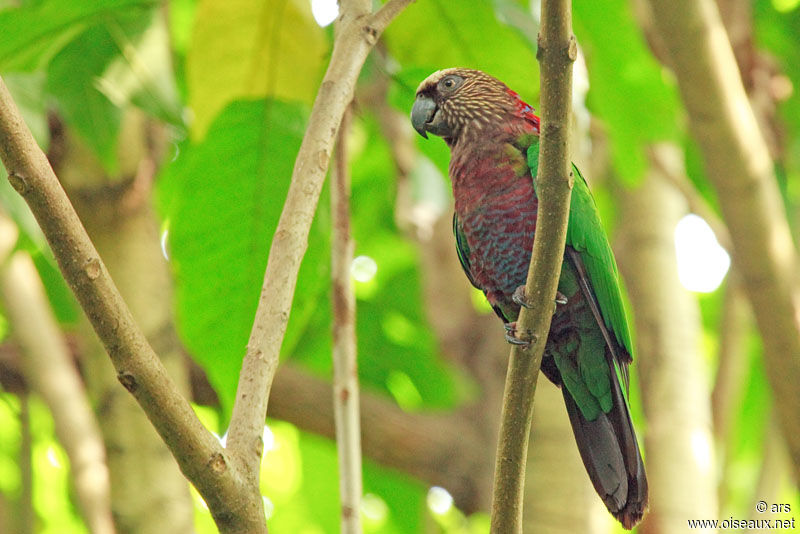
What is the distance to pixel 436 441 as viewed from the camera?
5.17 meters

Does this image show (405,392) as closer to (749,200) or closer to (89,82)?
(749,200)

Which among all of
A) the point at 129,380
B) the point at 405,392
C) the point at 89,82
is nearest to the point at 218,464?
the point at 129,380

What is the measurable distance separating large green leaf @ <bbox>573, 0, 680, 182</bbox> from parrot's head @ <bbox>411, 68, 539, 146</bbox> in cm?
52

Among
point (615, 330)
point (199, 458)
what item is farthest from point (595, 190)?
point (199, 458)

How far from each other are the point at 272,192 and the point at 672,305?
8.38ft

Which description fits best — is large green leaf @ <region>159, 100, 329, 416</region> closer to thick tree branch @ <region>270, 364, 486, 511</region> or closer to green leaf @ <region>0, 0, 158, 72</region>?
green leaf @ <region>0, 0, 158, 72</region>

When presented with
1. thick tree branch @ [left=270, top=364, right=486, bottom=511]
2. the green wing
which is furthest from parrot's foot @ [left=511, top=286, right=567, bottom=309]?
thick tree branch @ [left=270, top=364, right=486, bottom=511]

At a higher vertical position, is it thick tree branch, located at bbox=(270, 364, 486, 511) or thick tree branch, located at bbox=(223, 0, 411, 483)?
thick tree branch, located at bbox=(270, 364, 486, 511)

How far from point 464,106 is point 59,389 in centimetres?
200

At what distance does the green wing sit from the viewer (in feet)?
9.88

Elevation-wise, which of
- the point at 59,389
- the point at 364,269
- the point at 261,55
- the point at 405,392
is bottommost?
the point at 59,389

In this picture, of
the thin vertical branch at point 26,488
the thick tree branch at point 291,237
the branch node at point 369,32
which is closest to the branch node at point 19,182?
the thick tree branch at point 291,237

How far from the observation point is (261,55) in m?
3.50

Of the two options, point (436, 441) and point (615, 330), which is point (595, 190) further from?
point (615, 330)
